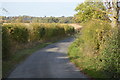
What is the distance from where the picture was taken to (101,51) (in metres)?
10.3

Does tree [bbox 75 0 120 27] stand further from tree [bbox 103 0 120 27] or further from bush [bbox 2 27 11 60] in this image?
bush [bbox 2 27 11 60]

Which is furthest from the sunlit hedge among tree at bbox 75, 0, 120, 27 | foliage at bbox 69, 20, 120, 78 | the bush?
tree at bbox 75, 0, 120, 27

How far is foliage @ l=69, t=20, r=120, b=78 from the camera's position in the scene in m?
8.79

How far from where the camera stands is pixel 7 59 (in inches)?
626

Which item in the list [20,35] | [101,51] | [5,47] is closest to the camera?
[101,51]

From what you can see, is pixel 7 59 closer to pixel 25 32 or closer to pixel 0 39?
pixel 0 39

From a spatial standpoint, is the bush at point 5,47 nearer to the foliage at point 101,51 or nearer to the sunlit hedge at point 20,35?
the sunlit hedge at point 20,35

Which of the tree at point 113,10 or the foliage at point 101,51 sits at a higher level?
the tree at point 113,10

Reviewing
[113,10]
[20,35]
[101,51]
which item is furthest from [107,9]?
[20,35]

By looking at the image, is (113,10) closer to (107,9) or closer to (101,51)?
(107,9)

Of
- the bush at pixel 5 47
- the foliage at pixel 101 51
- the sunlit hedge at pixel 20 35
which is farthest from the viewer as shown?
the sunlit hedge at pixel 20 35

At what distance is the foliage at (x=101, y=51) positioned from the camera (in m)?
8.79

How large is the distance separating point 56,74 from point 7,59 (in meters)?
5.64

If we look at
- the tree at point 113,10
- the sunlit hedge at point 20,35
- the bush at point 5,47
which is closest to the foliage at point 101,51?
the tree at point 113,10
